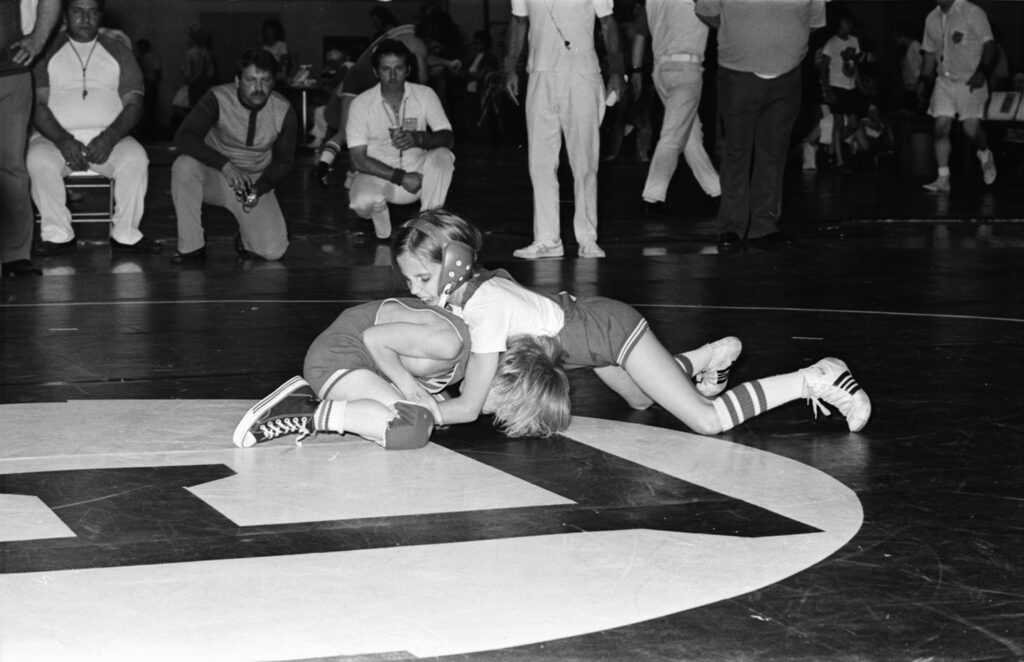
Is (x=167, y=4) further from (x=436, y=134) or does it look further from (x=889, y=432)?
(x=889, y=432)

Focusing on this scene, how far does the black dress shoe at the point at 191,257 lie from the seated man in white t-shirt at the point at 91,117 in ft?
1.47

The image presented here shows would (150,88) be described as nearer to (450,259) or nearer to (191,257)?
(191,257)

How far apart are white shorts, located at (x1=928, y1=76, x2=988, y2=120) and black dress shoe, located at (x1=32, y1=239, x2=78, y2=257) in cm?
786

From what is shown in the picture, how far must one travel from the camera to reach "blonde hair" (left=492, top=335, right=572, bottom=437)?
4.24 metres

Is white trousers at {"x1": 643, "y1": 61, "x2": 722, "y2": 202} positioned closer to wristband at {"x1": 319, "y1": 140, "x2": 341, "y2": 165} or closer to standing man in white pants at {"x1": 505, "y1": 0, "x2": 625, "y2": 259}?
standing man in white pants at {"x1": 505, "y1": 0, "x2": 625, "y2": 259}

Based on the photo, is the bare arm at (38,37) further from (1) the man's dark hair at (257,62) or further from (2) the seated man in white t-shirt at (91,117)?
(1) the man's dark hair at (257,62)

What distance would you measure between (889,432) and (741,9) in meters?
5.34

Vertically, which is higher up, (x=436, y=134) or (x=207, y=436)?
(x=436, y=134)

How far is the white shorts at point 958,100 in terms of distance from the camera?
1334cm

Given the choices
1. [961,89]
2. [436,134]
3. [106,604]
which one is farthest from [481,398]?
[961,89]

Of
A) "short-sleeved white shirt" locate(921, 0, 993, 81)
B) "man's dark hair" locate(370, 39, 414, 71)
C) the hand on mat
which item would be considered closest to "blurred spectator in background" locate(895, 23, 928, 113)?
"short-sleeved white shirt" locate(921, 0, 993, 81)

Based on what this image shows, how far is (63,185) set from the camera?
8.91 m

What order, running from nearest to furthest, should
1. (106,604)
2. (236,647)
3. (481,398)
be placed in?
(236,647)
(106,604)
(481,398)

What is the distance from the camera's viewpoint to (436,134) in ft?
31.1
